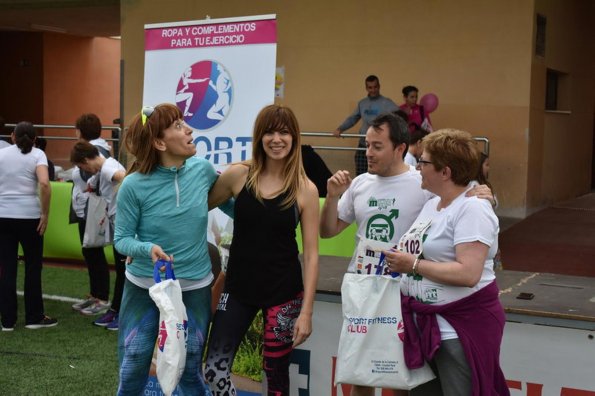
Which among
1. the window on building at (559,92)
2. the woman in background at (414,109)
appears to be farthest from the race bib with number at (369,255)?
the window on building at (559,92)

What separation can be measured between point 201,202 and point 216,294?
1.86 ft

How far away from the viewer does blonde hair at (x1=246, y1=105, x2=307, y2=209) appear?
3852 millimetres

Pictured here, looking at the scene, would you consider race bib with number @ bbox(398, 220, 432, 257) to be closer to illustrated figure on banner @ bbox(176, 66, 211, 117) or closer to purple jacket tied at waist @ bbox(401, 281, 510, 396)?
purple jacket tied at waist @ bbox(401, 281, 510, 396)

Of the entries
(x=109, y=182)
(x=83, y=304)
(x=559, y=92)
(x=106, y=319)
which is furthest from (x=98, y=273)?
(x=559, y=92)

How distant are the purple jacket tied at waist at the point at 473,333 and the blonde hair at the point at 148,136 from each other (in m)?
1.35

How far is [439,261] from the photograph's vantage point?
347 cm

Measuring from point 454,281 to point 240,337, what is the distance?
1.06m

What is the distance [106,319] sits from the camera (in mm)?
7410

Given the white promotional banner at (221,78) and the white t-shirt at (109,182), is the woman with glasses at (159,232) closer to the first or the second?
the white promotional banner at (221,78)

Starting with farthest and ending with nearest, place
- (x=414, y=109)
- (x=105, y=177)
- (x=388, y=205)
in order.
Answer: (x=414, y=109) → (x=105, y=177) → (x=388, y=205)

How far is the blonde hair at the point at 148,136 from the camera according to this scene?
12.8 feet

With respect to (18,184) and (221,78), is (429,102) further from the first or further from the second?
(221,78)

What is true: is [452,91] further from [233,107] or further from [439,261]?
[439,261]

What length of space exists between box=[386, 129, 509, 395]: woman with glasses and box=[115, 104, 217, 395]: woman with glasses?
959 millimetres
